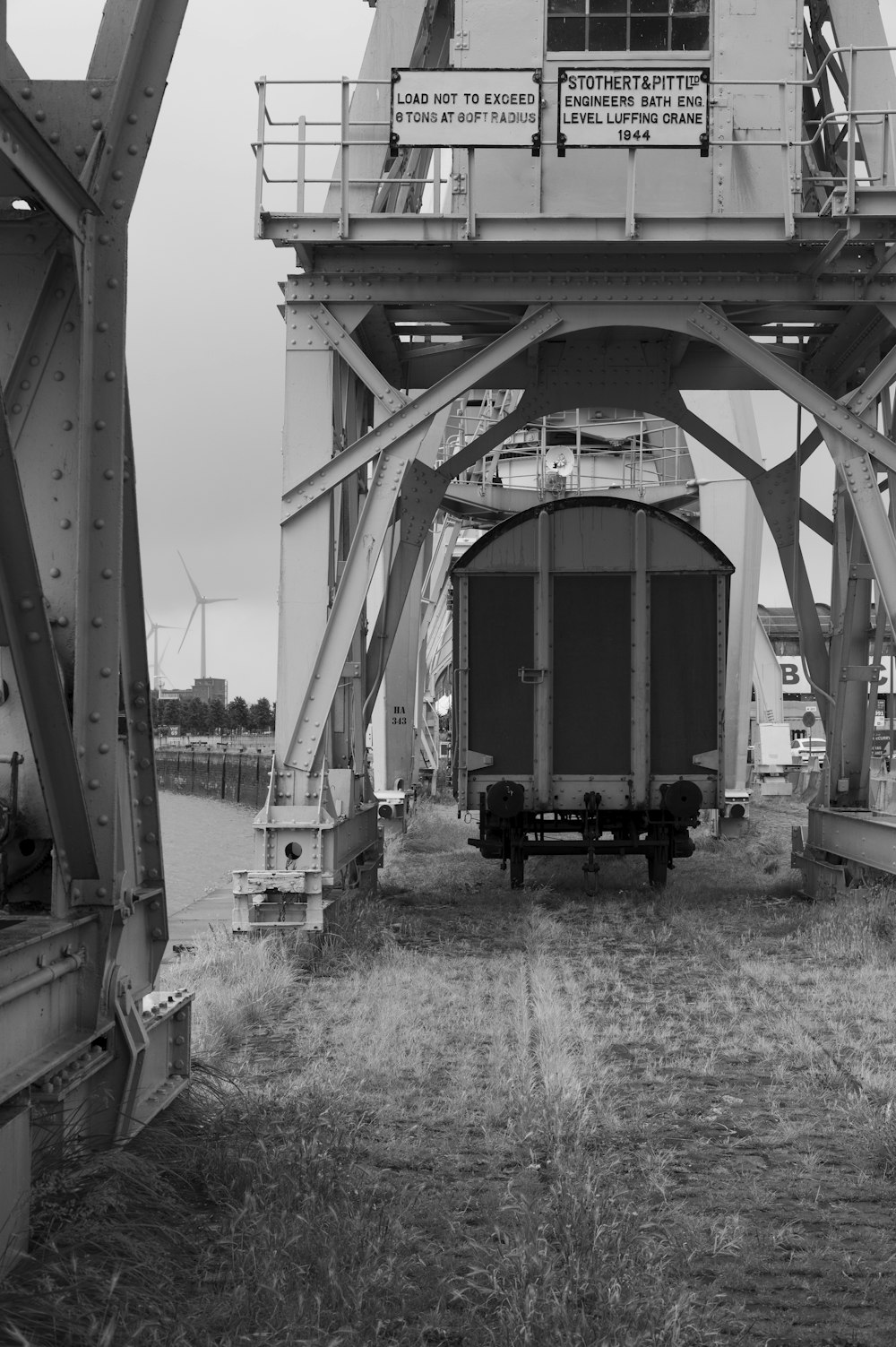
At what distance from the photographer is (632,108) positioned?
466 inches

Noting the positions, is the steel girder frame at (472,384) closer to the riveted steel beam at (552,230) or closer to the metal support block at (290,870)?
the metal support block at (290,870)

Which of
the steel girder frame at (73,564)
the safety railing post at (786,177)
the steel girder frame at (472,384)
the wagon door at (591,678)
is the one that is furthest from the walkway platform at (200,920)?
the safety railing post at (786,177)

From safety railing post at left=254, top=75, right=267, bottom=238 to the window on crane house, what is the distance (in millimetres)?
3210

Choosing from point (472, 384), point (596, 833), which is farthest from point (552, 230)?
point (596, 833)

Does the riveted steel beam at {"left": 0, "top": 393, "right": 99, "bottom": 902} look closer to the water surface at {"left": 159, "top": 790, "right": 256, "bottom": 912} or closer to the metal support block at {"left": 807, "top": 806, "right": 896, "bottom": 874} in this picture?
the metal support block at {"left": 807, "top": 806, "right": 896, "bottom": 874}

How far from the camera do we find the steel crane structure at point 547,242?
11828 mm

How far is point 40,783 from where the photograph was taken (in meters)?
4.77

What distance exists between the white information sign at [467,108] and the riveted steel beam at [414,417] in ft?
5.30

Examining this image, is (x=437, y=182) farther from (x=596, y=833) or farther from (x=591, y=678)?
(x=596, y=833)

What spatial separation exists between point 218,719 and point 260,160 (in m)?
147

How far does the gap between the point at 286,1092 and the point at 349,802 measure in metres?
7.07

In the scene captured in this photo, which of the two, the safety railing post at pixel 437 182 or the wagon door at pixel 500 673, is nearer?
the safety railing post at pixel 437 182

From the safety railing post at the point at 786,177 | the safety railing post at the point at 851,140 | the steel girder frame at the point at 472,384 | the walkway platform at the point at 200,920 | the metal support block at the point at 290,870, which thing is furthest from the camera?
the walkway platform at the point at 200,920

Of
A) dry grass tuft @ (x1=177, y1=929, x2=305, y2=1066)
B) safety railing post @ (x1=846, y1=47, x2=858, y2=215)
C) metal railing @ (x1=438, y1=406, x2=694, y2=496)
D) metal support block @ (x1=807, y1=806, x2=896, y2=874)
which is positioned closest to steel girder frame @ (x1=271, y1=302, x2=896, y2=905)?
safety railing post @ (x1=846, y1=47, x2=858, y2=215)
